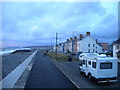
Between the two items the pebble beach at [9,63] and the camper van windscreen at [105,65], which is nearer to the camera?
the camper van windscreen at [105,65]

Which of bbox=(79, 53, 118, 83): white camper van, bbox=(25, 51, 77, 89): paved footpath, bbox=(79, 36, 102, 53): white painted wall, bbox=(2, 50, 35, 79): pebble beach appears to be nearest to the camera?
bbox=(25, 51, 77, 89): paved footpath

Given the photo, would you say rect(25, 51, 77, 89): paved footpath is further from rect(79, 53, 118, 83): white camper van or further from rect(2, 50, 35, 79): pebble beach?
rect(2, 50, 35, 79): pebble beach

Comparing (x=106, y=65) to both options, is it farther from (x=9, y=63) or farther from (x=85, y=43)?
(x=85, y=43)

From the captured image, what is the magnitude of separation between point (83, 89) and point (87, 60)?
18.2 feet

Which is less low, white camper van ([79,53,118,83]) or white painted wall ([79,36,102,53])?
white painted wall ([79,36,102,53])

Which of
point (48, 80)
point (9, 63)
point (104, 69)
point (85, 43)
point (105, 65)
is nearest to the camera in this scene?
point (104, 69)

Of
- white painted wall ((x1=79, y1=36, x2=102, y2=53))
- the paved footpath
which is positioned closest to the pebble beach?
the paved footpath

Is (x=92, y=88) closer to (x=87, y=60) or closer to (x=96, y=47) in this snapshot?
(x=87, y=60)

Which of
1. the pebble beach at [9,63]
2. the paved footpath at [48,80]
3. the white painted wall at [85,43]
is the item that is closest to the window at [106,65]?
the paved footpath at [48,80]

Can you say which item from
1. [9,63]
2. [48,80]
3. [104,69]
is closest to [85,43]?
[9,63]

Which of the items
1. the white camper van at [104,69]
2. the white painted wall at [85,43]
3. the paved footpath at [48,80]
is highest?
the white painted wall at [85,43]

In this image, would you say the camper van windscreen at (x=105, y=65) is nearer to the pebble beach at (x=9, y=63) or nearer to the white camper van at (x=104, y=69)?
the white camper van at (x=104, y=69)

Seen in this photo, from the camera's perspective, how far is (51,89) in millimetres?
12859

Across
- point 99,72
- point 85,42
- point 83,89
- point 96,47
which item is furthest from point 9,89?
point 96,47
